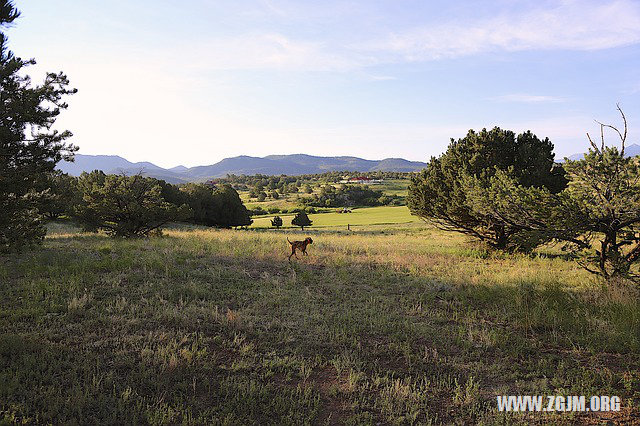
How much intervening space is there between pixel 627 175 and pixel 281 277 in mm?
9956

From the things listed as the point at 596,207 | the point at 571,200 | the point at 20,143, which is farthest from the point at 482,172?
the point at 20,143

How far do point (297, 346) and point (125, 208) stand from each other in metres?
19.0

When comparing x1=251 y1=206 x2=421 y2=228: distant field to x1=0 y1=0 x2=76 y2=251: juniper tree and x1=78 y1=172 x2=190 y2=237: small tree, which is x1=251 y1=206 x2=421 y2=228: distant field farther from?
x1=0 y1=0 x2=76 y2=251: juniper tree

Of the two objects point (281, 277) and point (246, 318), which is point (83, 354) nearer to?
point (246, 318)

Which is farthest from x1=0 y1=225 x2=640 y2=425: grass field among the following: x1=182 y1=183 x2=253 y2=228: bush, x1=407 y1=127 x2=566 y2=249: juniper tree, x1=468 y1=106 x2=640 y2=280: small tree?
x1=182 y1=183 x2=253 y2=228: bush

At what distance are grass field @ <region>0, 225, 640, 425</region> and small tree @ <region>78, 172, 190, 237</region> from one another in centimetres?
994

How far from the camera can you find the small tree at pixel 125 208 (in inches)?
802

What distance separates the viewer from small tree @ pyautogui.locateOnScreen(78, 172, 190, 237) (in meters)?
20.4

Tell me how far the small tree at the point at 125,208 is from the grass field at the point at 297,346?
32.6ft

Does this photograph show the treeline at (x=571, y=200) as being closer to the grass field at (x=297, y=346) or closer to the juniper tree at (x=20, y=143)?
the grass field at (x=297, y=346)

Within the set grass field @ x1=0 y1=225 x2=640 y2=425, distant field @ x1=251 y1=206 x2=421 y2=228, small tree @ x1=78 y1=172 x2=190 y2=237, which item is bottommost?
distant field @ x1=251 y1=206 x2=421 y2=228

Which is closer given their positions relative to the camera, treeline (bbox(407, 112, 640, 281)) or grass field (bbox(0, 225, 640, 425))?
grass field (bbox(0, 225, 640, 425))

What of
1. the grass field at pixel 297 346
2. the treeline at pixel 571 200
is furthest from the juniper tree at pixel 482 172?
the grass field at pixel 297 346

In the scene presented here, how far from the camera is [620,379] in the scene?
5.12 metres
